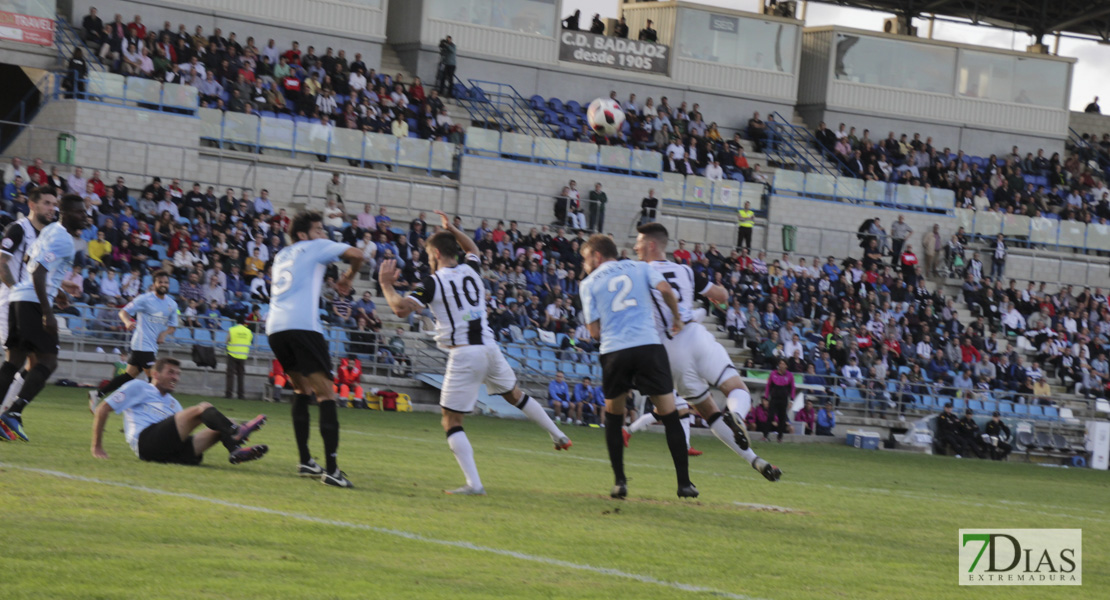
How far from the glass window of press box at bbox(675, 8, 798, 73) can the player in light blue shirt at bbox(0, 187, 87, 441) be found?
110 ft

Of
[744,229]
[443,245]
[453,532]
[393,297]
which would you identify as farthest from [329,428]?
[744,229]

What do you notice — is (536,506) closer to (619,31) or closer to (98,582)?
(98,582)

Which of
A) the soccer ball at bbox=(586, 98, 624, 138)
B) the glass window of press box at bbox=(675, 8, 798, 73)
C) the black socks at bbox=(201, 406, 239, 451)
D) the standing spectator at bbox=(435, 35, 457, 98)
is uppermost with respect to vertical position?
the glass window of press box at bbox=(675, 8, 798, 73)

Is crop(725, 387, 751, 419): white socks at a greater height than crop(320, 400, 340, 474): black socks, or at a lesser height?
greater

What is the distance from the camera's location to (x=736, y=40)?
44.3m

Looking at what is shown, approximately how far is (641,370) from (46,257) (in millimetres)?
4973

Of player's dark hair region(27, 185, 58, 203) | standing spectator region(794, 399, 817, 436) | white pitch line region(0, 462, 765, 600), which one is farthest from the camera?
standing spectator region(794, 399, 817, 436)

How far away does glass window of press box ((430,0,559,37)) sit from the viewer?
3934 centimetres

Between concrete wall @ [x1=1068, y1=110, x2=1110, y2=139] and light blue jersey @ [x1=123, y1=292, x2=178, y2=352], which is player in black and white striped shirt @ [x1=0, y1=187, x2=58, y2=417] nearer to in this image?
light blue jersey @ [x1=123, y1=292, x2=178, y2=352]

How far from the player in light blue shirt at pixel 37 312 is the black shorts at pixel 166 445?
50.7 inches

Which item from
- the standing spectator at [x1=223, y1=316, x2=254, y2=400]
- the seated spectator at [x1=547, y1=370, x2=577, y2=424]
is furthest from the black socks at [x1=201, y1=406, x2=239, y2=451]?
the seated spectator at [x1=547, y1=370, x2=577, y2=424]

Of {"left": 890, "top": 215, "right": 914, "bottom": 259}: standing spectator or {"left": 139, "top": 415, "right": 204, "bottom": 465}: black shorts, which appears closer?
{"left": 139, "top": 415, "right": 204, "bottom": 465}: black shorts

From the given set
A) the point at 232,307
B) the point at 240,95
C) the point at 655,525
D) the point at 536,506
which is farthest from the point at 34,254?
A: the point at 240,95

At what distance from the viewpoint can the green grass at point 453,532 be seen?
6305mm
